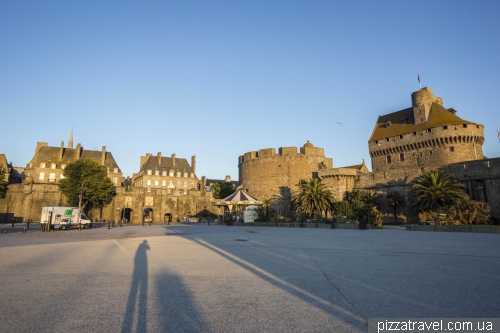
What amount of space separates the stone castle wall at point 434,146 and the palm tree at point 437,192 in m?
11.3

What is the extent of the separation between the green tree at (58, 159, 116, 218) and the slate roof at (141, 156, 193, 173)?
743 inches

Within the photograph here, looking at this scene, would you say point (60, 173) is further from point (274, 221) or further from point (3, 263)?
point (3, 263)

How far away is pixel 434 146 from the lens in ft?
124

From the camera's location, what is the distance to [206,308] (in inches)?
165

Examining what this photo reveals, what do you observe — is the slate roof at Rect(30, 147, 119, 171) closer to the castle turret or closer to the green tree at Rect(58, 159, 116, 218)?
the green tree at Rect(58, 159, 116, 218)

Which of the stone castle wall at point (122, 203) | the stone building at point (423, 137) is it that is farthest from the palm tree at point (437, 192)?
the stone castle wall at point (122, 203)

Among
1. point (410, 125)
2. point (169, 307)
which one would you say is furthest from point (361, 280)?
point (410, 125)

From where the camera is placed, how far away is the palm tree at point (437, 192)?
24.8 meters

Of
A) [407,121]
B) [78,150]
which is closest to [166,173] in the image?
[78,150]

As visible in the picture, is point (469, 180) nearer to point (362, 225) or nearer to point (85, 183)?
point (362, 225)

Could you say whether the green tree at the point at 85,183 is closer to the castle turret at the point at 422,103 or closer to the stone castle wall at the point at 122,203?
the stone castle wall at the point at 122,203

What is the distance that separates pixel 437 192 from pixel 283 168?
20760mm

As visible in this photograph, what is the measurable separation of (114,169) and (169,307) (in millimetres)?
62068

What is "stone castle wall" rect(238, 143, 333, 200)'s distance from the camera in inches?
1683
